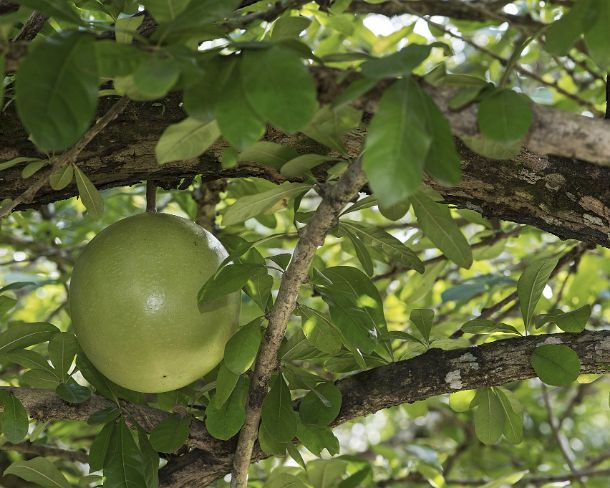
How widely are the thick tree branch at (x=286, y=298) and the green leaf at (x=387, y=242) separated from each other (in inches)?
6.3

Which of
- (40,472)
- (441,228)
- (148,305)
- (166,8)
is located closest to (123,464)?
(40,472)

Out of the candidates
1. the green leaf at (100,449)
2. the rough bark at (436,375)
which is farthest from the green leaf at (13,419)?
the rough bark at (436,375)

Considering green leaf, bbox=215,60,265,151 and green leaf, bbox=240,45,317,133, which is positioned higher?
green leaf, bbox=240,45,317,133

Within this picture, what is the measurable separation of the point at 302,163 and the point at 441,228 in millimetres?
197

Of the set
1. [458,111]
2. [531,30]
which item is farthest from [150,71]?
[531,30]

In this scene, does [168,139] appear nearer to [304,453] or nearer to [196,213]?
[196,213]

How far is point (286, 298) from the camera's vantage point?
3.42ft

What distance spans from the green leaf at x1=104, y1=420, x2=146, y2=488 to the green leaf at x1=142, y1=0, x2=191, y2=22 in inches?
26.3

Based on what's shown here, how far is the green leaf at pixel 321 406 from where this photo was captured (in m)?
1.18

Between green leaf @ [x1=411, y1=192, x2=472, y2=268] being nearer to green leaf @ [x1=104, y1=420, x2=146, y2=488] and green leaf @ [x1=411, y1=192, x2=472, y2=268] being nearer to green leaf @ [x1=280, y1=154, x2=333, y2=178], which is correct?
green leaf @ [x1=280, y1=154, x2=333, y2=178]

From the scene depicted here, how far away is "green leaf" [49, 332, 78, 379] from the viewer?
1.23 meters

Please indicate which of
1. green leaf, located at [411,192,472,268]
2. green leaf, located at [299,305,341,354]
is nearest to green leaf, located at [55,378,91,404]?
green leaf, located at [299,305,341,354]

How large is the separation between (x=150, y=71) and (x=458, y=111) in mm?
287

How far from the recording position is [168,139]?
2.75ft
